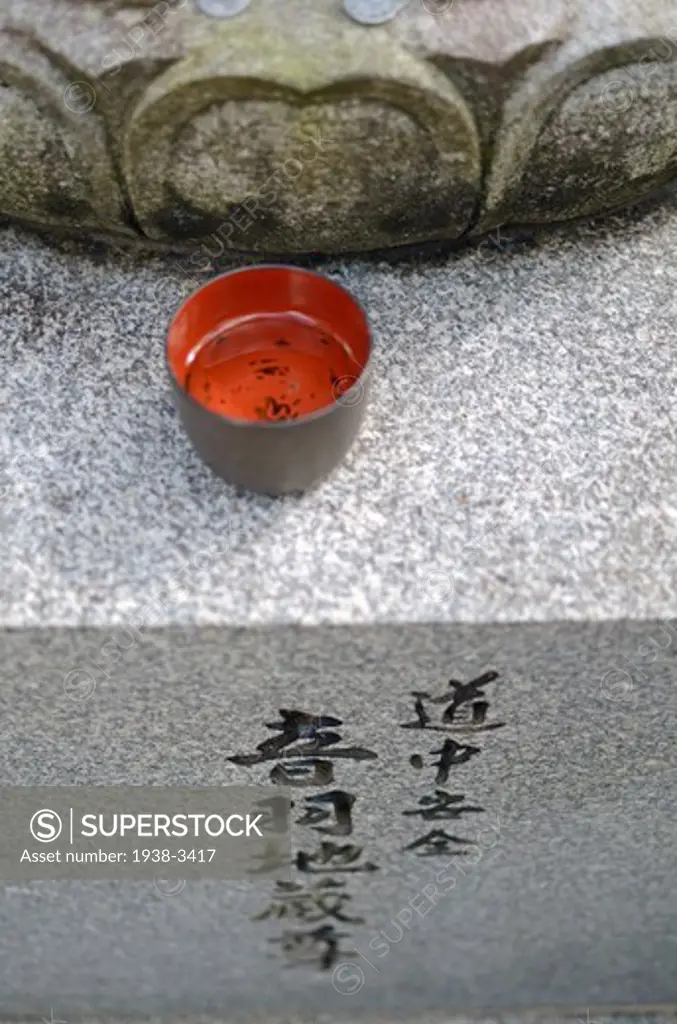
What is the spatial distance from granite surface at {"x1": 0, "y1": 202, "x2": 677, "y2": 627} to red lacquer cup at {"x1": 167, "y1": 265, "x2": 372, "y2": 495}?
7 centimetres

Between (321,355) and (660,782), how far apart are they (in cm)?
59

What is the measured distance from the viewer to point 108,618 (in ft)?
3.15

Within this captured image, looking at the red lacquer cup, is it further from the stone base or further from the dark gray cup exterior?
the stone base

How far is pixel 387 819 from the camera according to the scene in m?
1.22

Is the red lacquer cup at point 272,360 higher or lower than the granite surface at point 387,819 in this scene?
higher

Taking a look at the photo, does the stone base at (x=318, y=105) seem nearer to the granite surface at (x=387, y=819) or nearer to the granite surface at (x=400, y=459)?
the granite surface at (x=400, y=459)

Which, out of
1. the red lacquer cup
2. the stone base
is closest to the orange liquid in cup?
the red lacquer cup

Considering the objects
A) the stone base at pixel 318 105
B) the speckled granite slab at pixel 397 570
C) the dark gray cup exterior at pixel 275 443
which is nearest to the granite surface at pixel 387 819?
the speckled granite slab at pixel 397 570

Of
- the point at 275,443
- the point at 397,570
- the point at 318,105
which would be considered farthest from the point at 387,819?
the point at 318,105

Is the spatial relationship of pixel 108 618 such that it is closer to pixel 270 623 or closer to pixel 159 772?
pixel 270 623

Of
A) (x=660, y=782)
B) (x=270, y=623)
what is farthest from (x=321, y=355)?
(x=660, y=782)

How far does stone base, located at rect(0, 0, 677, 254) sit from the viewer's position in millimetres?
994

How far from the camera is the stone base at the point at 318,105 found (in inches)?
39.1

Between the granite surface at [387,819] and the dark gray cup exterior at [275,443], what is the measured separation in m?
0.14
